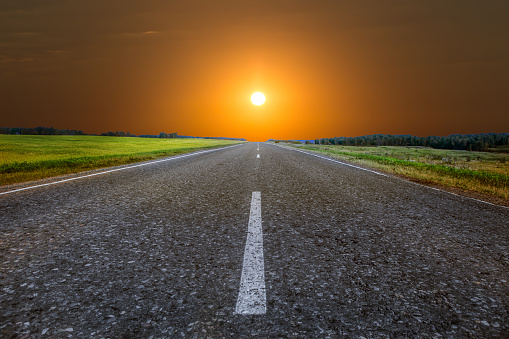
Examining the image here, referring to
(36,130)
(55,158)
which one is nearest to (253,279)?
(55,158)

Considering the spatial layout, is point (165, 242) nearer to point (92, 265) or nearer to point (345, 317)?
point (92, 265)

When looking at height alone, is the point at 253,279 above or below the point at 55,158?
above

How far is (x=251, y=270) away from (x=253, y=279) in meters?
0.17

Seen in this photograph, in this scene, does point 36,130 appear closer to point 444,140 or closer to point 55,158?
point 55,158

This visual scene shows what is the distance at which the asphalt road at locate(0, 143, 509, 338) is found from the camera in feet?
6.21

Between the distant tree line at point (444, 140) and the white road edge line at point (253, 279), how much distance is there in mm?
135134

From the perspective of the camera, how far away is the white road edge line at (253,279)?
2059mm

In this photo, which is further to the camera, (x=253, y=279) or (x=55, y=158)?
(x=55, y=158)

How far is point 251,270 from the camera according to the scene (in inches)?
104

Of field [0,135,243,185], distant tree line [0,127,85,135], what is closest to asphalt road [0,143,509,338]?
field [0,135,243,185]

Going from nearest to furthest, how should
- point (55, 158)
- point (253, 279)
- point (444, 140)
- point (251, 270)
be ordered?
point (253, 279), point (251, 270), point (55, 158), point (444, 140)

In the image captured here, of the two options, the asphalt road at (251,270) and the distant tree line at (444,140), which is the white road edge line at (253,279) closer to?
the asphalt road at (251,270)

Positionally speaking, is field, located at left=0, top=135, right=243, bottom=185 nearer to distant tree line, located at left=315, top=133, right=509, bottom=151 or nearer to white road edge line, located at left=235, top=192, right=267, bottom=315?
white road edge line, located at left=235, top=192, right=267, bottom=315

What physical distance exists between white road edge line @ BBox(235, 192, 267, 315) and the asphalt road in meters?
0.02
